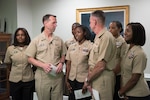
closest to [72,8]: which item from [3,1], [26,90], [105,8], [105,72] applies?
[105,8]

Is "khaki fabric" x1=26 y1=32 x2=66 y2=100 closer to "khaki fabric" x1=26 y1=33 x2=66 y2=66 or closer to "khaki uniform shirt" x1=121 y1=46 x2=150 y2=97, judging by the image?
"khaki fabric" x1=26 y1=33 x2=66 y2=66

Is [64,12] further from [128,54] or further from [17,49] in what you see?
[128,54]

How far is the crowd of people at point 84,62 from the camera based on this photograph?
6.91ft

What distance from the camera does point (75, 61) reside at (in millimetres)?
2820

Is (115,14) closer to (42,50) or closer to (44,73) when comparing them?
(42,50)

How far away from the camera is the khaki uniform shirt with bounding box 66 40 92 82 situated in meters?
2.78

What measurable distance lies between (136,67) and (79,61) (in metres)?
0.92

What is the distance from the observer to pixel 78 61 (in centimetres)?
279

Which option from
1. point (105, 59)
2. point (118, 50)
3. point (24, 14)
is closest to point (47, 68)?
point (105, 59)

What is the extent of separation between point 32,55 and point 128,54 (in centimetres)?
124

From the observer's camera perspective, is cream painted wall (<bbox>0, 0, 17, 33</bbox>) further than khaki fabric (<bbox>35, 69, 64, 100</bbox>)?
Yes

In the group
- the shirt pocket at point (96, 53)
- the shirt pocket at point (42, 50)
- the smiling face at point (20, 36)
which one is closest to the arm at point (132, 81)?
the shirt pocket at point (96, 53)

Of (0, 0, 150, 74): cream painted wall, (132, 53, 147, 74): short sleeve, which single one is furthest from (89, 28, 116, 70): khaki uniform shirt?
(0, 0, 150, 74): cream painted wall

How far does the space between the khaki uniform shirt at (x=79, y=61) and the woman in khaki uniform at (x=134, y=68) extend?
2.35 feet
